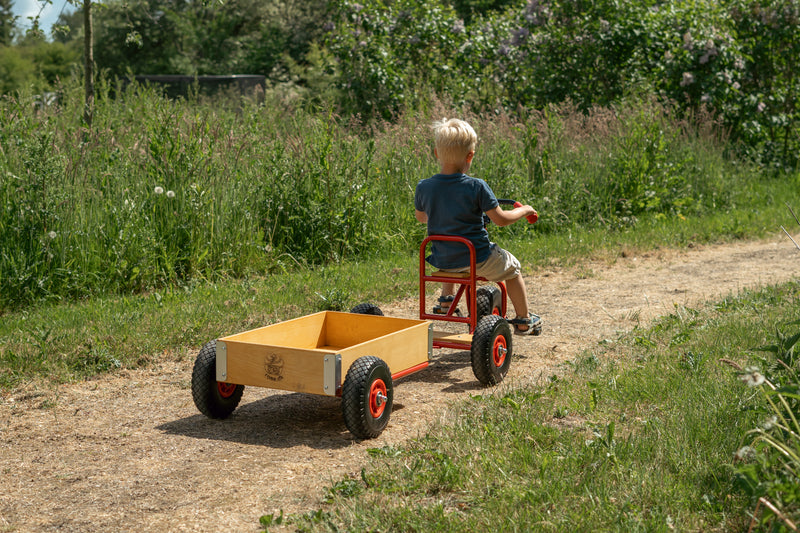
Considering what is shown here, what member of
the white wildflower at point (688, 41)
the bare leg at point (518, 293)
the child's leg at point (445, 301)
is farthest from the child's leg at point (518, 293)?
the white wildflower at point (688, 41)

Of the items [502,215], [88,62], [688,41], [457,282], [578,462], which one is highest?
[688,41]

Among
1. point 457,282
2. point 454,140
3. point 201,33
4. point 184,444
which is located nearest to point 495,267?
point 457,282

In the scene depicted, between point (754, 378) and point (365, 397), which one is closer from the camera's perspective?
point (754, 378)

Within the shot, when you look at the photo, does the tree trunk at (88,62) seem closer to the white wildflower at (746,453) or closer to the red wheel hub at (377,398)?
the red wheel hub at (377,398)

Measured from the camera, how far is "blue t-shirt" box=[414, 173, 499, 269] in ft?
17.5

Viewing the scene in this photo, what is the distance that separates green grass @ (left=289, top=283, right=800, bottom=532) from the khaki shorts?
2.85 feet

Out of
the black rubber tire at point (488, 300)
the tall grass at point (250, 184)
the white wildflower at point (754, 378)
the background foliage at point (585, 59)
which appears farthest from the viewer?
the background foliage at point (585, 59)

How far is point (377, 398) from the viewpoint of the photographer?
4238 mm

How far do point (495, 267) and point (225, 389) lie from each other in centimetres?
197

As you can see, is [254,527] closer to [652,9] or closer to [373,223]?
[373,223]

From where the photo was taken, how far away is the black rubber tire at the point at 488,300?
606 cm

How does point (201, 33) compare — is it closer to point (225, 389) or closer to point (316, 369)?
point (225, 389)

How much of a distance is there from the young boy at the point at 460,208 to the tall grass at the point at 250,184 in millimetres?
2813

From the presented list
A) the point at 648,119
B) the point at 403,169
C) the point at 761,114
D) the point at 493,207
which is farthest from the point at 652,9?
the point at 493,207
